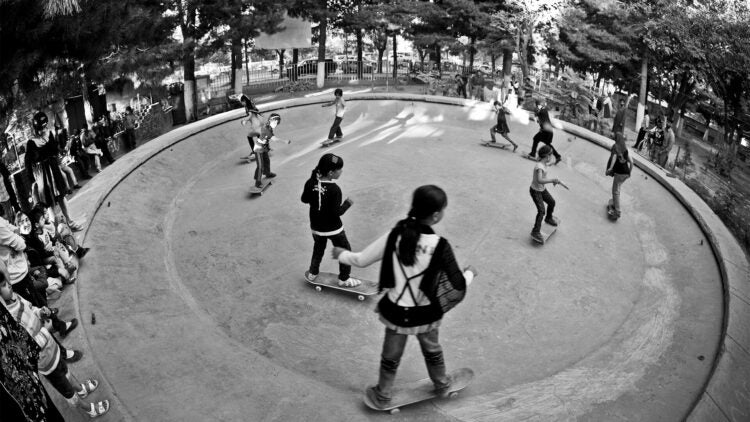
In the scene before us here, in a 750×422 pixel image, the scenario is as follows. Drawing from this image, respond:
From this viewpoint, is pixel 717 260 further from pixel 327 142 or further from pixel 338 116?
pixel 327 142

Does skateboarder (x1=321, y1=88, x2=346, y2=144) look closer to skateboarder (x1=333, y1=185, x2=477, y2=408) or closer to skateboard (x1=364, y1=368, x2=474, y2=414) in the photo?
skateboard (x1=364, y1=368, x2=474, y2=414)

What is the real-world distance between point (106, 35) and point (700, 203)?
12472 mm

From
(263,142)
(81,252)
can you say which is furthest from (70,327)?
(263,142)

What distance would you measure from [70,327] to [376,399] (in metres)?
3.33

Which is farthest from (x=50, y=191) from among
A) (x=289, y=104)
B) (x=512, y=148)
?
(x=512, y=148)

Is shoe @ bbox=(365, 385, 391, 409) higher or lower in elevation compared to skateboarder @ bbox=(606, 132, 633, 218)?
lower

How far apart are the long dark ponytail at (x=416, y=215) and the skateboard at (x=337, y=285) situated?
3.09 meters

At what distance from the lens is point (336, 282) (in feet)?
23.3

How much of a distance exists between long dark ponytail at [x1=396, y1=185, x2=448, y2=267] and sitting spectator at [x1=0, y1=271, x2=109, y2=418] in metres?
2.80

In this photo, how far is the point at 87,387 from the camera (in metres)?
4.59

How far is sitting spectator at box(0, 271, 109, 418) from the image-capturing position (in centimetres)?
390

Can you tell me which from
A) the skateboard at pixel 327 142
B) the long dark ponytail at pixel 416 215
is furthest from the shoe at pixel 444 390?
the skateboard at pixel 327 142

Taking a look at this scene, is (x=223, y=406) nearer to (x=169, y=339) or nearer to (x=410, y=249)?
A: (x=169, y=339)

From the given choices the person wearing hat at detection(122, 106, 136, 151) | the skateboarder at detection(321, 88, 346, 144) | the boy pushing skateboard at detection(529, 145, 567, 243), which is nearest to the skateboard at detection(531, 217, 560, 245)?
the boy pushing skateboard at detection(529, 145, 567, 243)
